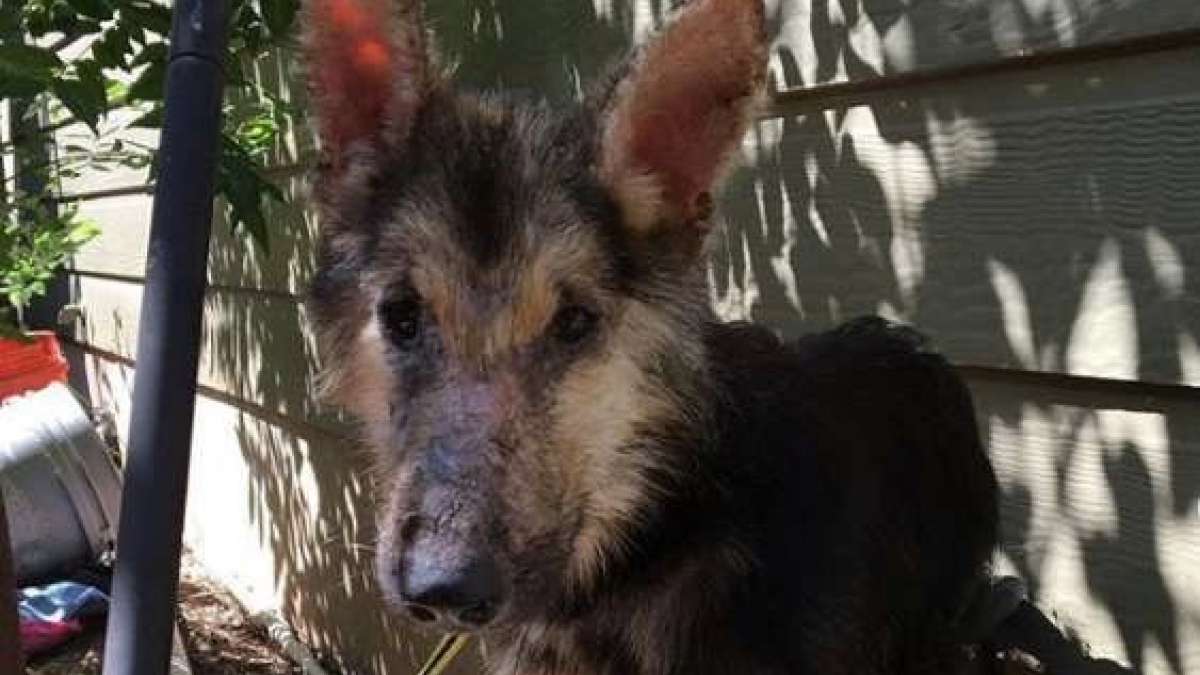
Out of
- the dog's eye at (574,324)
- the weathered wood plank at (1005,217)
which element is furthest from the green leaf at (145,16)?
the weathered wood plank at (1005,217)

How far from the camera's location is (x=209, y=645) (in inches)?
210

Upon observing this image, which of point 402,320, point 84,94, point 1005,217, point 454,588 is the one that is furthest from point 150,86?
point 1005,217

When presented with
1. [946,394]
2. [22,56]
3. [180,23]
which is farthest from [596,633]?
[22,56]

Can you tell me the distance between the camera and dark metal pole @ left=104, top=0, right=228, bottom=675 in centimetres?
151

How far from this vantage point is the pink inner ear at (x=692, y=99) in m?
1.76

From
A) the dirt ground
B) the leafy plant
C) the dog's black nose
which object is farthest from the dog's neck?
the dirt ground

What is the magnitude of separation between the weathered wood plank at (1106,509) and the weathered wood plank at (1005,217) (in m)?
0.08

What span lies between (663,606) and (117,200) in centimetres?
614

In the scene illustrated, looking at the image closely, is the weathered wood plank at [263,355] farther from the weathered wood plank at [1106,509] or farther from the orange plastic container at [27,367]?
the weathered wood plank at [1106,509]

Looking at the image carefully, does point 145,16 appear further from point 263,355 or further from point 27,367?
point 27,367

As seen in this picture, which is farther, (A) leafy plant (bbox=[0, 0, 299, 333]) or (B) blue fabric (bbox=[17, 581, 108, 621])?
(B) blue fabric (bbox=[17, 581, 108, 621])

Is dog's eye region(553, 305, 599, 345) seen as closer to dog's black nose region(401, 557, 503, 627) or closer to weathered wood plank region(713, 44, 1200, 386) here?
dog's black nose region(401, 557, 503, 627)

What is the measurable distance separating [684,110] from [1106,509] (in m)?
1.07

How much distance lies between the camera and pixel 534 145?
2059 mm
